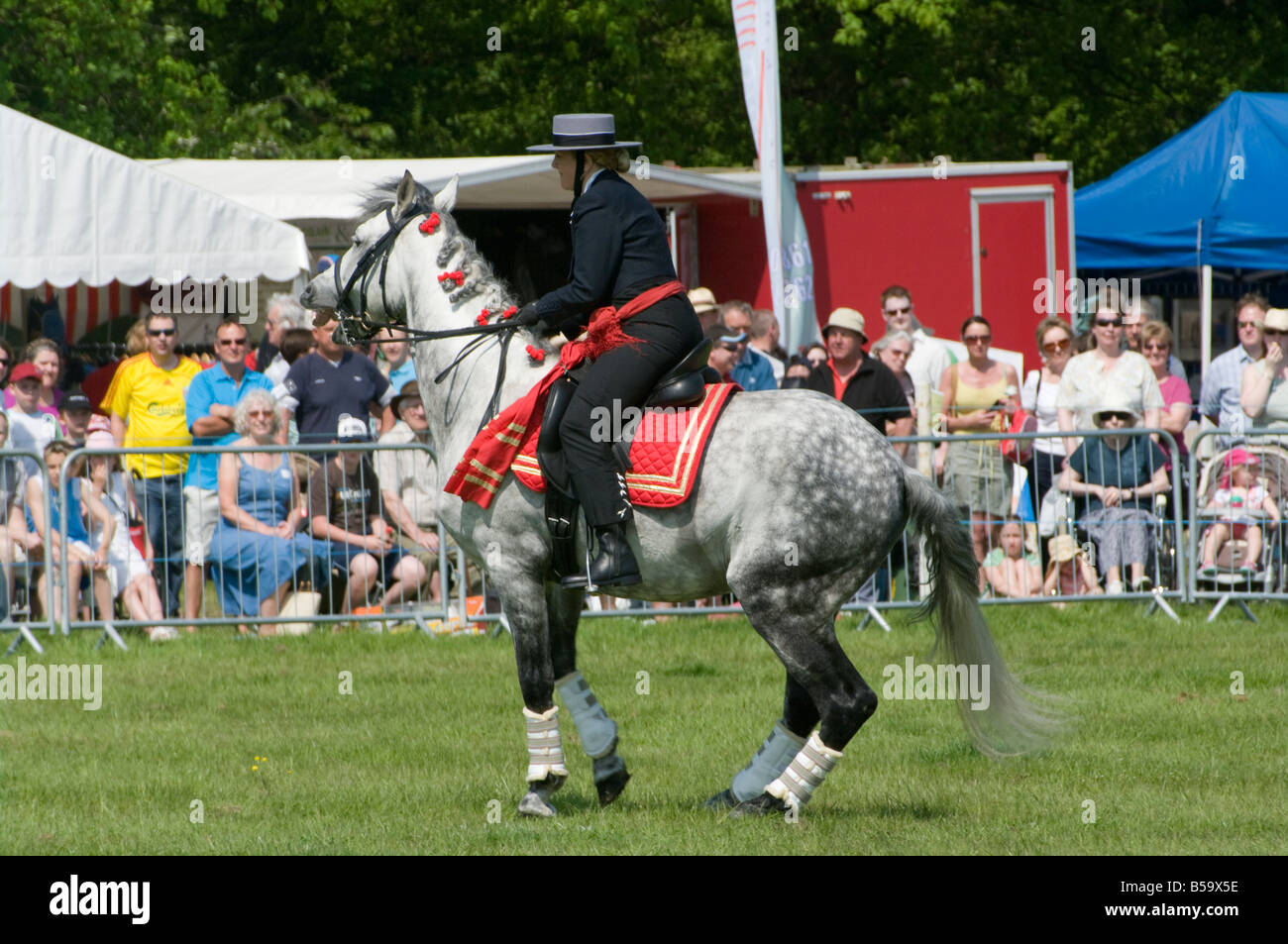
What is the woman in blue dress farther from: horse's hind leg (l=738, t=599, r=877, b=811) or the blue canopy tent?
the blue canopy tent

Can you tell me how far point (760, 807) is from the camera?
7.85 metres

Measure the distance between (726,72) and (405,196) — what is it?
73.8ft

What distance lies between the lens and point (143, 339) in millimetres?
14680

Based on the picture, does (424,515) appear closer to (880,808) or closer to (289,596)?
(289,596)

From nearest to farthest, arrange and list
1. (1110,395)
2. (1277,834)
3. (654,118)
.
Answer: (1277,834) < (1110,395) < (654,118)

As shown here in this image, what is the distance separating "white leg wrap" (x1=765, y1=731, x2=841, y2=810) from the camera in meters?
7.63

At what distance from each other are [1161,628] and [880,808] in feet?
18.1

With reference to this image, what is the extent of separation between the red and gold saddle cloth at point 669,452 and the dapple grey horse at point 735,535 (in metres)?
0.07

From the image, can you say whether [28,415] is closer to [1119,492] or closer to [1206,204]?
[1119,492]

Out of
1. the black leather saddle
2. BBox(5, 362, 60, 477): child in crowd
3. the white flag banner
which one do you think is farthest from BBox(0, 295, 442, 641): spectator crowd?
the white flag banner

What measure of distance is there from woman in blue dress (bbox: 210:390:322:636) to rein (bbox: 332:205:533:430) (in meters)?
4.62

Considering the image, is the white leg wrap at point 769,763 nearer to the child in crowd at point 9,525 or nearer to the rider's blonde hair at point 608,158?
the rider's blonde hair at point 608,158

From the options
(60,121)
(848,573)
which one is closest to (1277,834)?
(848,573)

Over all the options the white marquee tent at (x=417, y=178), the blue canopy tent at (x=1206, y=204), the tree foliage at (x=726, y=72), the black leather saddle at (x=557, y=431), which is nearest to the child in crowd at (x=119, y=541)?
the white marquee tent at (x=417, y=178)
